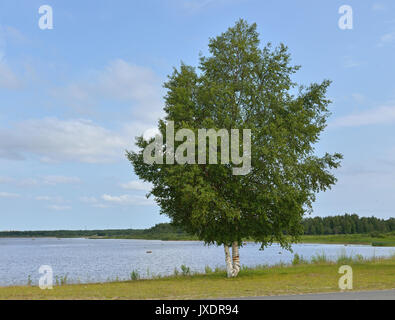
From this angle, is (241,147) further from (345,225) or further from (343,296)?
(345,225)

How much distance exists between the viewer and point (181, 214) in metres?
27.4

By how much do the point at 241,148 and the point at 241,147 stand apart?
76mm

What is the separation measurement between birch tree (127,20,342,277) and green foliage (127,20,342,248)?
6 cm

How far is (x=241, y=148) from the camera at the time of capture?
2453 centimetres

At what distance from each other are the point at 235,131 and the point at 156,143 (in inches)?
218

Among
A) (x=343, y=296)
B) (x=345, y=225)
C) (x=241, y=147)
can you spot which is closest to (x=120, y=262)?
(x=241, y=147)

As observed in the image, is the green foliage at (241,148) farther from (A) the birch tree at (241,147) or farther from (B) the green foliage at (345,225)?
(B) the green foliage at (345,225)

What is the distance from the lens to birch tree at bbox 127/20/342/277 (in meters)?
24.9

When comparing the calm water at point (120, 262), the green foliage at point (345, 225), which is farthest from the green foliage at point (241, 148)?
the green foliage at point (345, 225)

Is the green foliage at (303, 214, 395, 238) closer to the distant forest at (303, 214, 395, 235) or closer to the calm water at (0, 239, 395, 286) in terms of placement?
the distant forest at (303, 214, 395, 235)

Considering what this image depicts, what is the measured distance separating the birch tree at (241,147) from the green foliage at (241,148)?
0.21 ft
